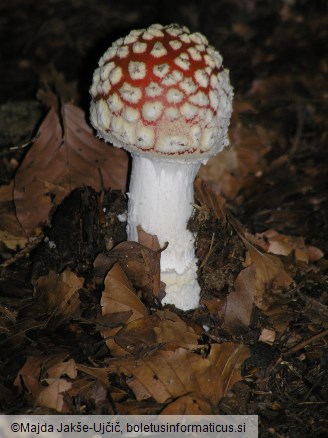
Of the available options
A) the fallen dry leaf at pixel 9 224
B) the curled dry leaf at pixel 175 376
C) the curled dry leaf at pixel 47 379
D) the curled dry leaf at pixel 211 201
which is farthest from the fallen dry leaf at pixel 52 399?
the curled dry leaf at pixel 211 201

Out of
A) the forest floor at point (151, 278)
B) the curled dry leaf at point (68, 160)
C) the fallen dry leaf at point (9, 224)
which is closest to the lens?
the forest floor at point (151, 278)

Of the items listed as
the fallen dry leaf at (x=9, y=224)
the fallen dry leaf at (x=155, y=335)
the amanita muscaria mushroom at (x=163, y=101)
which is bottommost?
the fallen dry leaf at (x=155, y=335)

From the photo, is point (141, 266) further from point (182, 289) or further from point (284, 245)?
point (284, 245)

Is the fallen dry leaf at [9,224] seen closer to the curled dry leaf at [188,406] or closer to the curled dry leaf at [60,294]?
the curled dry leaf at [60,294]

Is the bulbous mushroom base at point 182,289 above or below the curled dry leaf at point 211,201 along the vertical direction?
below

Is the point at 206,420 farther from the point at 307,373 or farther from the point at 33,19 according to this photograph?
the point at 33,19

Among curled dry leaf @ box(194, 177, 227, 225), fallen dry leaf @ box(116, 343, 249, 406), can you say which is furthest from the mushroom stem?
fallen dry leaf @ box(116, 343, 249, 406)
